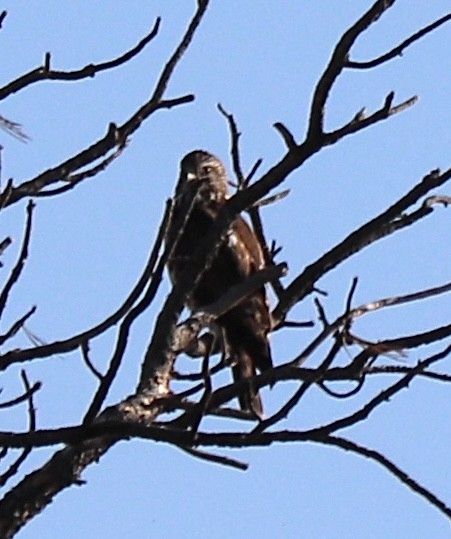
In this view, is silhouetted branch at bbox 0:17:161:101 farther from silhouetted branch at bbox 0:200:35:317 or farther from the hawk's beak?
the hawk's beak

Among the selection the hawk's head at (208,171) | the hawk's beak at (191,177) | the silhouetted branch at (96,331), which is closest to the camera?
the silhouetted branch at (96,331)

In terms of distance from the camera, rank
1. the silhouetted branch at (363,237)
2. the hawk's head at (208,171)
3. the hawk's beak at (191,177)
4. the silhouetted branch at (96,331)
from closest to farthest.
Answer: the silhouetted branch at (96,331)
the silhouetted branch at (363,237)
the hawk's beak at (191,177)
the hawk's head at (208,171)

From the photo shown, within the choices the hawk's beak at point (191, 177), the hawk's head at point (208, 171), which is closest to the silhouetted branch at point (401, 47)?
the hawk's beak at point (191, 177)

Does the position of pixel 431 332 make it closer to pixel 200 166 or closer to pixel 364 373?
pixel 364 373

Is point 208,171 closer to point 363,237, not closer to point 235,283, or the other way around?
point 235,283

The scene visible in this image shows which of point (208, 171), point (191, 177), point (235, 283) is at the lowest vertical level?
point (235, 283)

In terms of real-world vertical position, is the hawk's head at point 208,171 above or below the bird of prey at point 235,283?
above

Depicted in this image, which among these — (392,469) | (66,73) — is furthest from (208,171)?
(392,469)

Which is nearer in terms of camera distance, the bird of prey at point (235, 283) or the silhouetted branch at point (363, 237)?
the silhouetted branch at point (363, 237)

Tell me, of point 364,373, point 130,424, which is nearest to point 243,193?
point 364,373

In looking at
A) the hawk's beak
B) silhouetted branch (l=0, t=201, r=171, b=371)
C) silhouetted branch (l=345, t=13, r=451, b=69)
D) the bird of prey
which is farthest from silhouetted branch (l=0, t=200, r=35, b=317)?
the bird of prey

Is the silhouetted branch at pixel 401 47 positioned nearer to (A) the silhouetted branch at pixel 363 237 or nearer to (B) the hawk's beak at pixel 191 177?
(A) the silhouetted branch at pixel 363 237

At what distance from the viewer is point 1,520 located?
2.99 meters

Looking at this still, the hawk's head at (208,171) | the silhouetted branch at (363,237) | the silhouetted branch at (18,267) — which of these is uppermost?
the hawk's head at (208,171)
